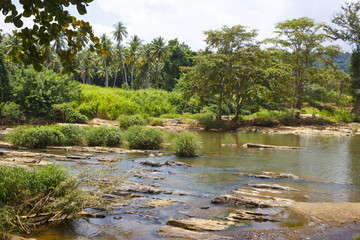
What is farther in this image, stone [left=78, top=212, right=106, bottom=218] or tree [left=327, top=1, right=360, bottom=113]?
tree [left=327, top=1, right=360, bottom=113]

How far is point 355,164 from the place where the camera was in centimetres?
1373

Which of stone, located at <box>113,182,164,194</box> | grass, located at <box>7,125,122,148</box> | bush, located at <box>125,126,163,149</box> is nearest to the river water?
stone, located at <box>113,182,164,194</box>

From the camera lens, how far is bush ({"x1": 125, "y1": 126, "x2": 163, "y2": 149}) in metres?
16.7

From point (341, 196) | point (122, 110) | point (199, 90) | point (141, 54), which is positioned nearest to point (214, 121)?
point (199, 90)

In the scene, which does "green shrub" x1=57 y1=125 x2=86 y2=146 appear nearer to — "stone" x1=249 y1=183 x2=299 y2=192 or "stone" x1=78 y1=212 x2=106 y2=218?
"stone" x1=249 y1=183 x2=299 y2=192

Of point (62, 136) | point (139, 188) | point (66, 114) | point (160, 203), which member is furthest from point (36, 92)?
point (160, 203)

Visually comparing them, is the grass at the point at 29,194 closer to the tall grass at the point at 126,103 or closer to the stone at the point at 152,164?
the stone at the point at 152,164

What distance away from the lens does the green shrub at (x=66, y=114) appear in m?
30.0

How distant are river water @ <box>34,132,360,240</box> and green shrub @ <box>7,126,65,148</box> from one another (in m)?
4.17

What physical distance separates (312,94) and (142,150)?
80.6 feet

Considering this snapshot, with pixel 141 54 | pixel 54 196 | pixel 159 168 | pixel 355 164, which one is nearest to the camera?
pixel 54 196

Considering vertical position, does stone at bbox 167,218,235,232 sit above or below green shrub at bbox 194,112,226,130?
below

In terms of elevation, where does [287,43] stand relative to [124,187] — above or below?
above

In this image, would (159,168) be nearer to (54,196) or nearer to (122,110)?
(54,196)
